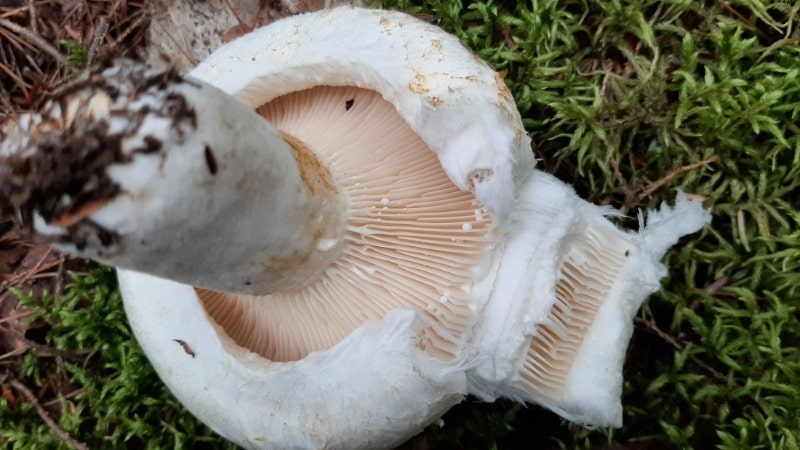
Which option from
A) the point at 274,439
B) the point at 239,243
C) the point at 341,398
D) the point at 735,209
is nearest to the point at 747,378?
the point at 735,209

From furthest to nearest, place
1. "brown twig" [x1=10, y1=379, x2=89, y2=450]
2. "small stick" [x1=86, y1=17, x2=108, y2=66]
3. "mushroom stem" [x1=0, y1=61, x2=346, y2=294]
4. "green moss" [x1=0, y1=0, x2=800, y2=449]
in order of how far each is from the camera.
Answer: "small stick" [x1=86, y1=17, x2=108, y2=66] < "brown twig" [x1=10, y1=379, x2=89, y2=450] < "green moss" [x1=0, y1=0, x2=800, y2=449] < "mushroom stem" [x1=0, y1=61, x2=346, y2=294]

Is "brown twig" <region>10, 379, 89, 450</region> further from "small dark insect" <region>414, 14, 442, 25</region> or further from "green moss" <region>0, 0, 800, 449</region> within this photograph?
"small dark insect" <region>414, 14, 442, 25</region>

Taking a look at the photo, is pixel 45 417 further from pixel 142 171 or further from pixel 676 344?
pixel 676 344

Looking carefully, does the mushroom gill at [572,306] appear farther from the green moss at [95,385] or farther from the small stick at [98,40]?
the small stick at [98,40]

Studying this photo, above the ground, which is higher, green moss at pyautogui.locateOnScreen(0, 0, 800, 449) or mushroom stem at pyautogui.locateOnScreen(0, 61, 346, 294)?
mushroom stem at pyautogui.locateOnScreen(0, 61, 346, 294)

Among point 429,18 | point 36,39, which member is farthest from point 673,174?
point 36,39

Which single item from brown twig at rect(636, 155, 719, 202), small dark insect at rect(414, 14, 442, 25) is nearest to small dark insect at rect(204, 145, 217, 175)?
small dark insect at rect(414, 14, 442, 25)

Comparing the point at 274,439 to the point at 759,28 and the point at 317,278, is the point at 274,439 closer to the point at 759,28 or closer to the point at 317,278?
the point at 317,278

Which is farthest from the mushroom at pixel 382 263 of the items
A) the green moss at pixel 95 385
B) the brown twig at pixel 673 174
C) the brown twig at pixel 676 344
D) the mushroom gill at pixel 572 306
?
the green moss at pixel 95 385
